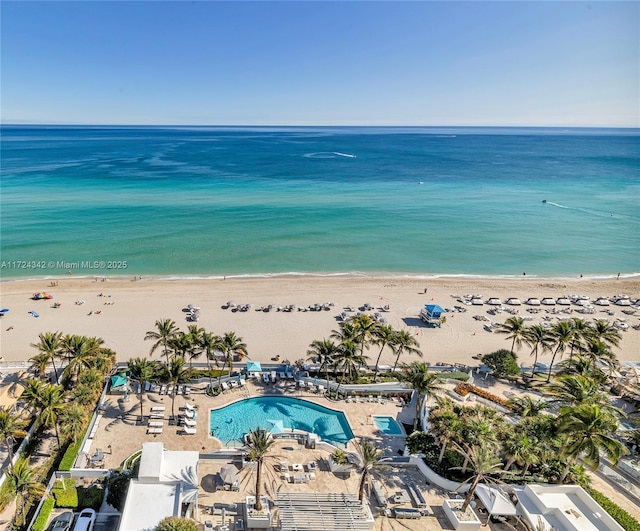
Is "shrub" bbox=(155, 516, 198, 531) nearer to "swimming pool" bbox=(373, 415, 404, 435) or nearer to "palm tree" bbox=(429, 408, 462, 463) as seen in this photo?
"palm tree" bbox=(429, 408, 462, 463)

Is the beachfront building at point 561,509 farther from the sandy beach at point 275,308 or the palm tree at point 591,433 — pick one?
the sandy beach at point 275,308

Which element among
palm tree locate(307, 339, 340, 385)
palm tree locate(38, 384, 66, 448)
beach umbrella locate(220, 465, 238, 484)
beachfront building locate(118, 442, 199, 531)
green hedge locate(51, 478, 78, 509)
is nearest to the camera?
beachfront building locate(118, 442, 199, 531)

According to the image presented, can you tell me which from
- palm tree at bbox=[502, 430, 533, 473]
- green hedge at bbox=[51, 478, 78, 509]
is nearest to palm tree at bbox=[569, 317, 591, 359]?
palm tree at bbox=[502, 430, 533, 473]

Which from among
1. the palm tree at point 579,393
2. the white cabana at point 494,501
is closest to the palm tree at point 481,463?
the white cabana at point 494,501

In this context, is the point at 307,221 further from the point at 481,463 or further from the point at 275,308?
the point at 481,463

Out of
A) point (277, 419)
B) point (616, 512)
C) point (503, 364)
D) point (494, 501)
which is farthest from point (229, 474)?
point (503, 364)

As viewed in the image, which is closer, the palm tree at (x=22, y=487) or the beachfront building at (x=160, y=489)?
the beachfront building at (x=160, y=489)

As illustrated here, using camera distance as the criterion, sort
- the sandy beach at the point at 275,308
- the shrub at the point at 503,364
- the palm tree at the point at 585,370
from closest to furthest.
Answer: the palm tree at the point at 585,370 < the shrub at the point at 503,364 < the sandy beach at the point at 275,308
